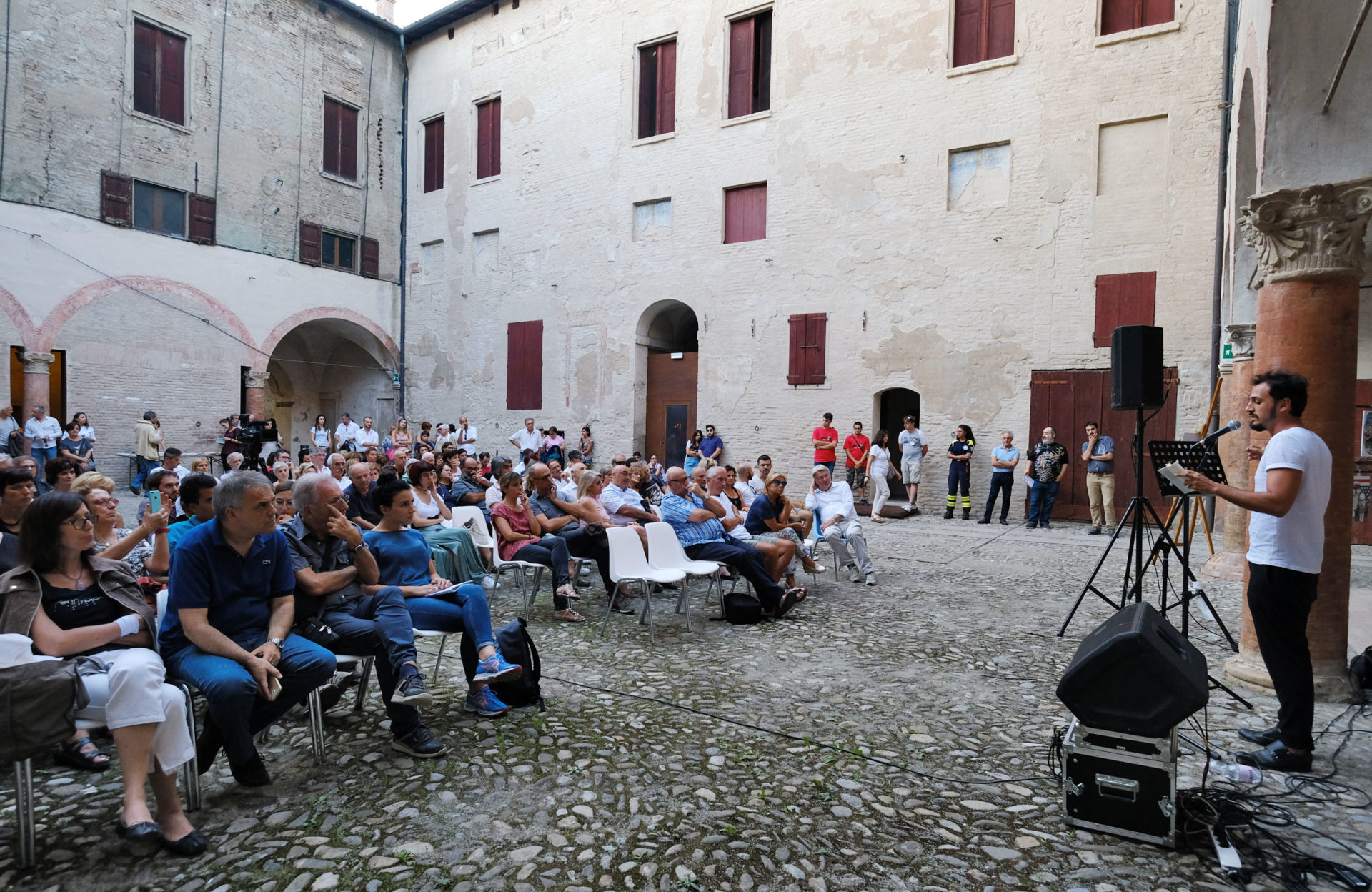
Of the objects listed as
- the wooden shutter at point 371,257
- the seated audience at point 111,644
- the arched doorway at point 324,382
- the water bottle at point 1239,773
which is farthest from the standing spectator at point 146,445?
the water bottle at point 1239,773

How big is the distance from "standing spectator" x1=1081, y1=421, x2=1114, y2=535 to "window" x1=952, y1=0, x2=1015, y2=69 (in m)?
6.80

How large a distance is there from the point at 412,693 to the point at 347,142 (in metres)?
20.6

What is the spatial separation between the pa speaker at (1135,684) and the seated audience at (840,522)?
15.8ft

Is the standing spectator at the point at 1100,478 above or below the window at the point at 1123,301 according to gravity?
below

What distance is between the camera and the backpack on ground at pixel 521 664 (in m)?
4.17

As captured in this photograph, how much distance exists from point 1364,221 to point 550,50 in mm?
18005

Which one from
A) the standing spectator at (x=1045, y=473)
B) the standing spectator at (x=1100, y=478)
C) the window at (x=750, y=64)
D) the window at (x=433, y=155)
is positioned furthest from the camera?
the window at (x=433, y=155)

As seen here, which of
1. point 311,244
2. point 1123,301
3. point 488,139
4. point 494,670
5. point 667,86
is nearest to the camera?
point 494,670

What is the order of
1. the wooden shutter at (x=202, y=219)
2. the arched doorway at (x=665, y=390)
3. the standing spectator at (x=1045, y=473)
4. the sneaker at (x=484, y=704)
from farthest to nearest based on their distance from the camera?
the wooden shutter at (x=202, y=219) < the arched doorway at (x=665, y=390) < the standing spectator at (x=1045, y=473) < the sneaker at (x=484, y=704)

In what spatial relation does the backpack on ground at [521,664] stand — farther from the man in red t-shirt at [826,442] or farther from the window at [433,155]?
the window at [433,155]

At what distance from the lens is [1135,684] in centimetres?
293

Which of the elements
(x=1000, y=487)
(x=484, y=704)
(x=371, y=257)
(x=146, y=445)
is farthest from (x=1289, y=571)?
(x=371, y=257)

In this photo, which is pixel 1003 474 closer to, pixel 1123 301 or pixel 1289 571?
pixel 1123 301

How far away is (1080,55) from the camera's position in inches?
517
